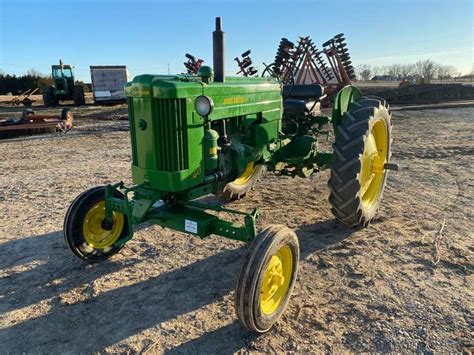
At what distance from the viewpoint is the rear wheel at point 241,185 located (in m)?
5.08

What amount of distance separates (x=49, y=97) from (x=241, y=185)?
2162cm

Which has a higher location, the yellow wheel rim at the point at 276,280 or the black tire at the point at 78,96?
the black tire at the point at 78,96

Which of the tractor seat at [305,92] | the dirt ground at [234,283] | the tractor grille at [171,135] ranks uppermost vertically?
the tractor seat at [305,92]

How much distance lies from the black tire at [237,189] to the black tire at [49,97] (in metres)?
21.4

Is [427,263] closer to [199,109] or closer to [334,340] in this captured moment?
[334,340]

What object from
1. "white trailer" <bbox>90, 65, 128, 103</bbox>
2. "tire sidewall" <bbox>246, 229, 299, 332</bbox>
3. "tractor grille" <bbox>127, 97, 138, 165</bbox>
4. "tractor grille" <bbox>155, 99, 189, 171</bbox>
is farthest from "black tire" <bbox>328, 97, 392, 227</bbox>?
"white trailer" <bbox>90, 65, 128, 103</bbox>

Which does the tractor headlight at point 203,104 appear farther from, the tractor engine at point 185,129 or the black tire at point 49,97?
the black tire at point 49,97

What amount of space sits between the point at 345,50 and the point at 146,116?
12.6 m

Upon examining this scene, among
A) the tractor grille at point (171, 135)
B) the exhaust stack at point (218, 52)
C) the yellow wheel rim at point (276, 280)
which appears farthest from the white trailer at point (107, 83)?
the yellow wheel rim at point (276, 280)

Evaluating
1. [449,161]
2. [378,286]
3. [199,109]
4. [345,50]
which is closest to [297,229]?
[378,286]

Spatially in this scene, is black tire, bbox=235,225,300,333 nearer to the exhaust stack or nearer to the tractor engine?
the tractor engine

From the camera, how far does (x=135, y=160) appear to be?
3248mm

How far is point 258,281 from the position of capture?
2.53 metres

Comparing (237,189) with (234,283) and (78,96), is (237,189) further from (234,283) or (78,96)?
(78,96)
